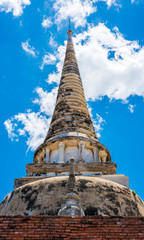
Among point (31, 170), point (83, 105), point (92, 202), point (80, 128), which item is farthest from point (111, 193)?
point (83, 105)

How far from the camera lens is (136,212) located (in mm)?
10445

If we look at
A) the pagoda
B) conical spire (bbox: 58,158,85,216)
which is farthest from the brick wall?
the pagoda

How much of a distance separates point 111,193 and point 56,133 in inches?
240

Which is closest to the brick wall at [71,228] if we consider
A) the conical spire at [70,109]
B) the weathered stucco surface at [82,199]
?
the weathered stucco surface at [82,199]

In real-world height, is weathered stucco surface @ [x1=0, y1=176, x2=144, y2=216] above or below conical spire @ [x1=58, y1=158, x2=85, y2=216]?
above

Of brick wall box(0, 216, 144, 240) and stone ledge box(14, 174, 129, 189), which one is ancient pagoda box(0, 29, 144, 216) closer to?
stone ledge box(14, 174, 129, 189)

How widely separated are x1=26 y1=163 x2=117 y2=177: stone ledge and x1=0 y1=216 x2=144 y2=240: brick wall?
6.56 meters

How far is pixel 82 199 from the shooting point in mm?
10016

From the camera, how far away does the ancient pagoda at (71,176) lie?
32.1 ft

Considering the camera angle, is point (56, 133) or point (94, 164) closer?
point (94, 164)

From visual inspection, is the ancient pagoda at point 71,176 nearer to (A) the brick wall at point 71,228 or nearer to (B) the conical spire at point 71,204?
(B) the conical spire at point 71,204

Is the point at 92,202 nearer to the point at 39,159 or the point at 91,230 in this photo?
the point at 91,230

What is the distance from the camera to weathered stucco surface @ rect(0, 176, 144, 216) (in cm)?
983

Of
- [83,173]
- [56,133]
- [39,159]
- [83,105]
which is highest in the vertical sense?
[83,105]
